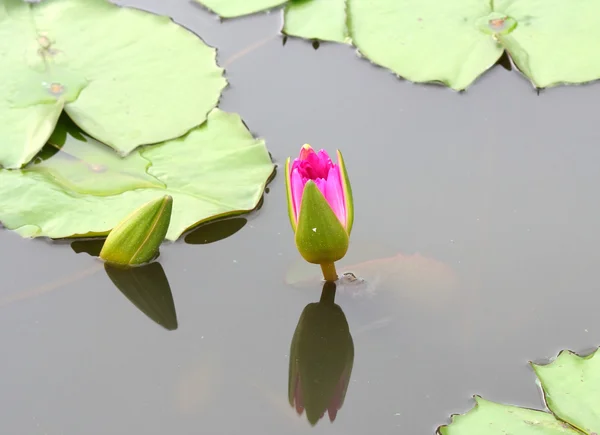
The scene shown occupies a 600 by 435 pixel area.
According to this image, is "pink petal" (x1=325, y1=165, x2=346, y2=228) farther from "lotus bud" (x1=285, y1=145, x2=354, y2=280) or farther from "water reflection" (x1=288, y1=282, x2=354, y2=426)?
"water reflection" (x1=288, y1=282, x2=354, y2=426)

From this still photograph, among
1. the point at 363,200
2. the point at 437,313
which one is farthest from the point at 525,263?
the point at 363,200

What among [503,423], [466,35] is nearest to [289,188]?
[503,423]

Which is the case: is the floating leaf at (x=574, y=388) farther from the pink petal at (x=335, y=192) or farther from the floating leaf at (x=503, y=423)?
the pink petal at (x=335, y=192)

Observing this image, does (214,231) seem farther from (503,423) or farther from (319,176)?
(503,423)

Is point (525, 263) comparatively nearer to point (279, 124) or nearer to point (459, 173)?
point (459, 173)

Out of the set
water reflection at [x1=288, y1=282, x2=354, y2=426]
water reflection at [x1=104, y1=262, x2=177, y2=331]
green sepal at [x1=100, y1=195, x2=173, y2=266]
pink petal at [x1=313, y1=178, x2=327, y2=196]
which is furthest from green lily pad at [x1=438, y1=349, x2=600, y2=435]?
green sepal at [x1=100, y1=195, x2=173, y2=266]

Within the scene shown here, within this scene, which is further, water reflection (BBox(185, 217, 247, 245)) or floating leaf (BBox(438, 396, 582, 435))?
water reflection (BBox(185, 217, 247, 245))

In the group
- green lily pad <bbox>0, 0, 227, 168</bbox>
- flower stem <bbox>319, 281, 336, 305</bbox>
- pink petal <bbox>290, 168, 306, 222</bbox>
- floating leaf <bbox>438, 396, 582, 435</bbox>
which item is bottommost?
flower stem <bbox>319, 281, 336, 305</bbox>
